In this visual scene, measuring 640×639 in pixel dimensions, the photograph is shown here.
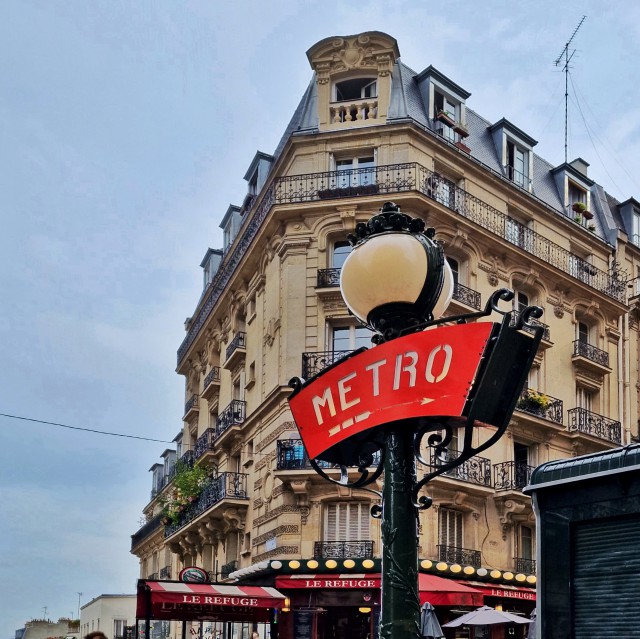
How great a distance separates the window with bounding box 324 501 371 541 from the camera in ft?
81.3

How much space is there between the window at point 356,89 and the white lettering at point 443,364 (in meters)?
22.7

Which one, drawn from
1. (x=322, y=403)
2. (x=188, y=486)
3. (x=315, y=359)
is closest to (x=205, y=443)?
(x=188, y=486)

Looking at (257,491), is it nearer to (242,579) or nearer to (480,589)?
(242,579)

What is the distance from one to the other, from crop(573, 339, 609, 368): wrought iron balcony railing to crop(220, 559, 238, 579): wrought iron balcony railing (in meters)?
11.6

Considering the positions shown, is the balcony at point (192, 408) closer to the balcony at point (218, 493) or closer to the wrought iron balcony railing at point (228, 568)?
the balcony at point (218, 493)

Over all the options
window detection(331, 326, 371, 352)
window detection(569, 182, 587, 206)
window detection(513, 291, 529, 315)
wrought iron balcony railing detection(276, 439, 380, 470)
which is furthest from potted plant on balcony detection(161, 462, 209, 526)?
window detection(569, 182, 587, 206)

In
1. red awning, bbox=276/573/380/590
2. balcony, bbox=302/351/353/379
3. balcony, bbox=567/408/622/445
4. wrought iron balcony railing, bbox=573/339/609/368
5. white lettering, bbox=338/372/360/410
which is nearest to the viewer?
white lettering, bbox=338/372/360/410

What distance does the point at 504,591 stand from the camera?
25.8 m

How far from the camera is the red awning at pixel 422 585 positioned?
905 inches

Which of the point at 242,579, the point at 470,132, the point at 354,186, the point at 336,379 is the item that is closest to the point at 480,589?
the point at 242,579

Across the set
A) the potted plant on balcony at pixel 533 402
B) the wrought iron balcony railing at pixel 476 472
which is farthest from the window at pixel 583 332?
the wrought iron balcony railing at pixel 476 472

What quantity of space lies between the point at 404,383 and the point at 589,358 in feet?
85.8

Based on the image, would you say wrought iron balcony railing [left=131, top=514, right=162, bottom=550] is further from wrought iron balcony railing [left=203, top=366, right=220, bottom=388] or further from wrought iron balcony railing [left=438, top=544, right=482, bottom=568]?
wrought iron balcony railing [left=438, top=544, right=482, bottom=568]

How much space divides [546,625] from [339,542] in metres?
17.5
